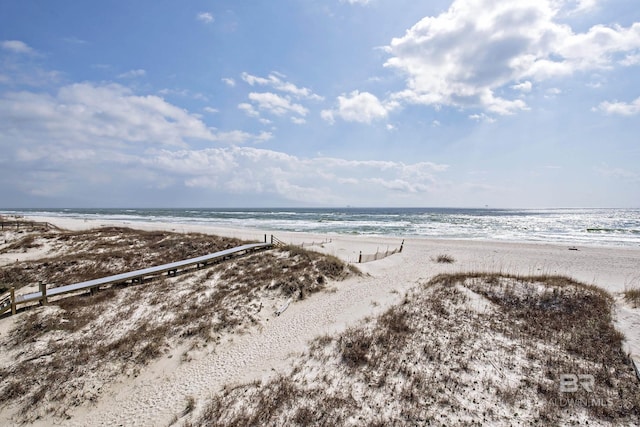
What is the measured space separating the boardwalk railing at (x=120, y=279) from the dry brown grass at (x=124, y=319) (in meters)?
0.59

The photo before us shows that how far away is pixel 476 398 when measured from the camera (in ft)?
26.6

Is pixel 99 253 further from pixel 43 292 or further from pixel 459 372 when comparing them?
pixel 459 372

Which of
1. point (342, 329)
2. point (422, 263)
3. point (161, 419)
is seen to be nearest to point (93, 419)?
point (161, 419)

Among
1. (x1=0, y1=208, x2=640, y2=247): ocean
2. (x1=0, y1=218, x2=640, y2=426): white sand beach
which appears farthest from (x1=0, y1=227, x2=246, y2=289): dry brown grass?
(x1=0, y1=208, x2=640, y2=247): ocean

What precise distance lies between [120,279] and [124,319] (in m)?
4.65

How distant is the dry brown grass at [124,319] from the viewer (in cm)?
1075

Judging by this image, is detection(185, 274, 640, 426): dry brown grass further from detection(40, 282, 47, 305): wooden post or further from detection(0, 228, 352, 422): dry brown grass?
detection(40, 282, 47, 305): wooden post

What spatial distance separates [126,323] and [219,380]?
719 cm

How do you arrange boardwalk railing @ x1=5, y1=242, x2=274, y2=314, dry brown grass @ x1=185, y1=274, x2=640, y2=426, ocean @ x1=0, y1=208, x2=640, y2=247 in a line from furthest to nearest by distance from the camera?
ocean @ x1=0, y1=208, x2=640, y2=247, boardwalk railing @ x1=5, y1=242, x2=274, y2=314, dry brown grass @ x1=185, y1=274, x2=640, y2=426

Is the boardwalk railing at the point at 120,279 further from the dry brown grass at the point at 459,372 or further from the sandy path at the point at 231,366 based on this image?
the dry brown grass at the point at 459,372

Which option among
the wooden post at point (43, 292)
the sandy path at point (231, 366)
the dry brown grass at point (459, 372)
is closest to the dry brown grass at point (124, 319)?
the wooden post at point (43, 292)

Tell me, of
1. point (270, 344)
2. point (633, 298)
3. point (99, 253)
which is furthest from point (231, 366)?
point (99, 253)

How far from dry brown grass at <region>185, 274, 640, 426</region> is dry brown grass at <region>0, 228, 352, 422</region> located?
380 cm

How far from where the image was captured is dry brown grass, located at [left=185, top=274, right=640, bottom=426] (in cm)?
768
